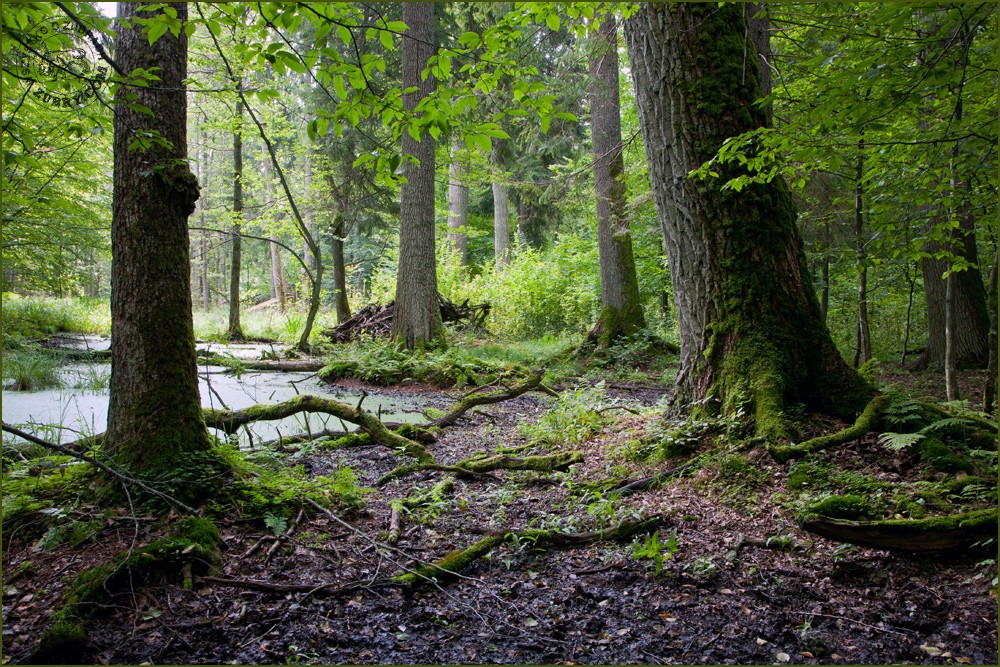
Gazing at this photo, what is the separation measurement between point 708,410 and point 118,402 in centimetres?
370

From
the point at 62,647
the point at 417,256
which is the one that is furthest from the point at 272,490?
the point at 417,256

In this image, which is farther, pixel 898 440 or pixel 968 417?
pixel 968 417

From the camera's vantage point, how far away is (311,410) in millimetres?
4539

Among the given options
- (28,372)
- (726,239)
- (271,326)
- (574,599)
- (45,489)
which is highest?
(726,239)

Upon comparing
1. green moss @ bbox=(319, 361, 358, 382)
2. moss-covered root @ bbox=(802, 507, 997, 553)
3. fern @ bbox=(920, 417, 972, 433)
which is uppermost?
fern @ bbox=(920, 417, 972, 433)

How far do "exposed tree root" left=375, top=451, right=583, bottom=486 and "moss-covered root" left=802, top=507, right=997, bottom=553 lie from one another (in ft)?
6.78

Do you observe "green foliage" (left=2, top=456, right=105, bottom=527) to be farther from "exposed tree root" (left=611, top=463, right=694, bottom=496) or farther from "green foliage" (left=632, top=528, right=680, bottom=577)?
"exposed tree root" (left=611, top=463, right=694, bottom=496)

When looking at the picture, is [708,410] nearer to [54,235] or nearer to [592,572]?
[592,572]

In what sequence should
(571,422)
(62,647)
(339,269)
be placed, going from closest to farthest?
(62,647) → (571,422) → (339,269)

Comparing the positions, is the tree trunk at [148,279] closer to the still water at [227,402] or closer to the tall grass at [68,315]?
the still water at [227,402]

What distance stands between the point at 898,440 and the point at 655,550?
1534 millimetres

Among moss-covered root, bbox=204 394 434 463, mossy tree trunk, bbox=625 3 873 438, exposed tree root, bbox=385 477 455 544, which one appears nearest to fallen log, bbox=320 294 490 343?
moss-covered root, bbox=204 394 434 463

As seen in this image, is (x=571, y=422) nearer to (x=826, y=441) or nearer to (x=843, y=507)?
(x=826, y=441)

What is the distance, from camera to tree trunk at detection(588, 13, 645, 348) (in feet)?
33.9
